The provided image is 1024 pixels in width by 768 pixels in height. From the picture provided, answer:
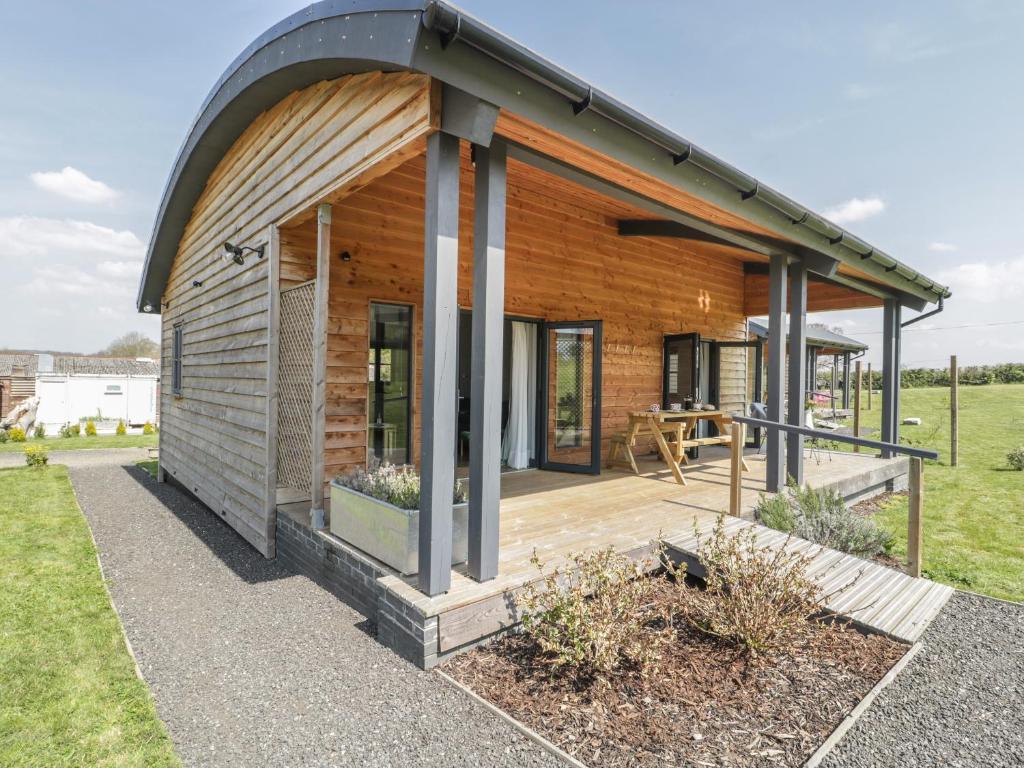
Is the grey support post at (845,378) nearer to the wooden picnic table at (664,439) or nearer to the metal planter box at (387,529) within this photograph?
the wooden picnic table at (664,439)

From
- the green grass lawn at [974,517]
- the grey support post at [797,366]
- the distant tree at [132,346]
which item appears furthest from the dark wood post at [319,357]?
the distant tree at [132,346]

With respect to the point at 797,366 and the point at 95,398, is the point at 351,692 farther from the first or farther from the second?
the point at 95,398

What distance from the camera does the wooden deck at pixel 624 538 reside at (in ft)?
9.29

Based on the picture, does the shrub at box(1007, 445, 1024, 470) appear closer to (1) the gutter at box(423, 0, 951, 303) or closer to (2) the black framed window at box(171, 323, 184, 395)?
(1) the gutter at box(423, 0, 951, 303)

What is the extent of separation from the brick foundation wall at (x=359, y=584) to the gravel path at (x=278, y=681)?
0.25ft

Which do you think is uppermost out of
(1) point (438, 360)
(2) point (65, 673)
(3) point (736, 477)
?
(1) point (438, 360)

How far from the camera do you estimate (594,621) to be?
2.56m

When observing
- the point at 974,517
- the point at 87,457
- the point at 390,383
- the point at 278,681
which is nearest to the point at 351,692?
the point at 278,681

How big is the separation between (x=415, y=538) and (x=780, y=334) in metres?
4.08

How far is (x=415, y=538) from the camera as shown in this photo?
10.2ft

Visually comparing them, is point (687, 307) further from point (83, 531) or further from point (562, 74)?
point (83, 531)

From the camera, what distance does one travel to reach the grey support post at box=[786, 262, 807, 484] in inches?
212

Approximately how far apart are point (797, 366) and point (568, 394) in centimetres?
262

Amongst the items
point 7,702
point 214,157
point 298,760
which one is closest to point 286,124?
point 214,157
